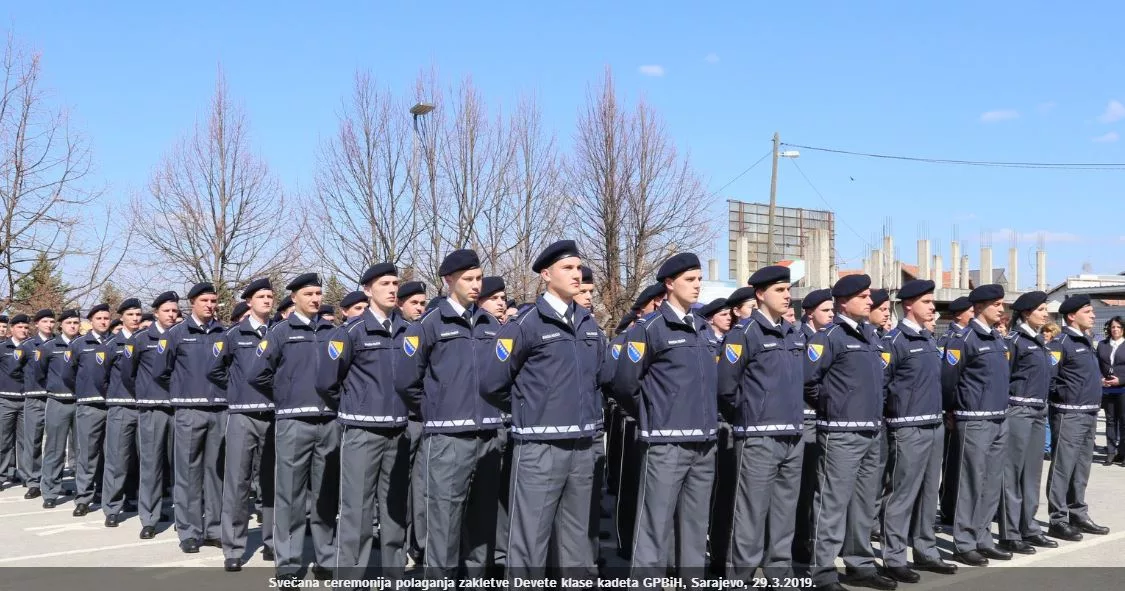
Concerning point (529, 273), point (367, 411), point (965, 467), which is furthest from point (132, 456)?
point (529, 273)

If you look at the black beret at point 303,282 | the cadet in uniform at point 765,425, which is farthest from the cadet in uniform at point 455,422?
the cadet in uniform at point 765,425

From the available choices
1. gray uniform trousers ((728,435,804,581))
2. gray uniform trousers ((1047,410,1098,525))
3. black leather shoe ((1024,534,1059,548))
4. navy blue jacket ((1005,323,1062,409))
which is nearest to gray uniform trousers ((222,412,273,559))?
gray uniform trousers ((728,435,804,581))

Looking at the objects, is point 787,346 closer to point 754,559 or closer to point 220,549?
point 754,559

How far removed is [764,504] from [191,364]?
5205 mm

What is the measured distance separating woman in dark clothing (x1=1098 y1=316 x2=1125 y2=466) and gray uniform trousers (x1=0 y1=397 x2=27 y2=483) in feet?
49.3

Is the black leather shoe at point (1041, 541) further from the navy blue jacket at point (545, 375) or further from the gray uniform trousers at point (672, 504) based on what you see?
the navy blue jacket at point (545, 375)

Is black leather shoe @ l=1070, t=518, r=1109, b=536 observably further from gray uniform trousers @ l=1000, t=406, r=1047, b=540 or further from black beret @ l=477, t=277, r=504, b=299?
black beret @ l=477, t=277, r=504, b=299

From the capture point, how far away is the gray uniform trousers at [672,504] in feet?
18.4

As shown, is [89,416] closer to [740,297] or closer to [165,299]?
[165,299]

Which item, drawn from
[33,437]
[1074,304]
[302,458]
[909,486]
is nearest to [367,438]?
[302,458]

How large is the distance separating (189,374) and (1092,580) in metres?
7.53

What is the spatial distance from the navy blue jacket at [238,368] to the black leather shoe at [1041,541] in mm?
6610

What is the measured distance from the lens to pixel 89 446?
34.1 ft

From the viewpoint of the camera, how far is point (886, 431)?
7.40m
